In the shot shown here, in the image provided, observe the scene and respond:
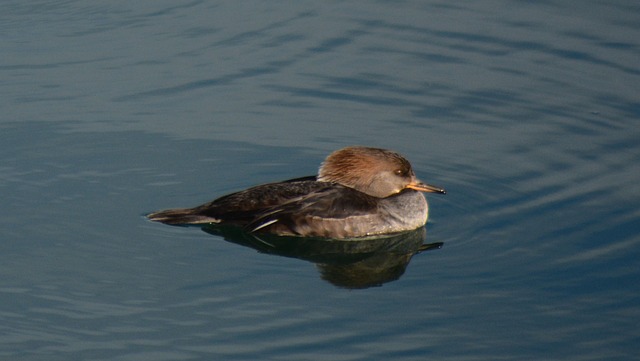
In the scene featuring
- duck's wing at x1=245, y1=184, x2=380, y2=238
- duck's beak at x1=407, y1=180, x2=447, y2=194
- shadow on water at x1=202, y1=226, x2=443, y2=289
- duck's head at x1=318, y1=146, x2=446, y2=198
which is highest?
duck's head at x1=318, y1=146, x2=446, y2=198

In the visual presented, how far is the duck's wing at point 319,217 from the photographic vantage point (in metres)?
12.1

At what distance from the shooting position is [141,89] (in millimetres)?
14812

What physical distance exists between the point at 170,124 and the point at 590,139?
4.46m

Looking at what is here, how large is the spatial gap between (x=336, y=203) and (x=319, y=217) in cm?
22

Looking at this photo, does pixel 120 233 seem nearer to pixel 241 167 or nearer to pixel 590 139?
pixel 241 167

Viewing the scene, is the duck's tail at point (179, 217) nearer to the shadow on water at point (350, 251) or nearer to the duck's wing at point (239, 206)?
the duck's wing at point (239, 206)

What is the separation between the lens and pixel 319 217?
39.9ft

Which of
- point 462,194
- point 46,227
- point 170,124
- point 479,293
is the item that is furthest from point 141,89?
point 479,293

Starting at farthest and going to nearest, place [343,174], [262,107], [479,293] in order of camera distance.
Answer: [262,107], [343,174], [479,293]

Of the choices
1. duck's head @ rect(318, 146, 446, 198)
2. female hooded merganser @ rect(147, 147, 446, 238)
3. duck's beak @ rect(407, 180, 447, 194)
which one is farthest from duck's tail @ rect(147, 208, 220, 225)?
duck's beak @ rect(407, 180, 447, 194)

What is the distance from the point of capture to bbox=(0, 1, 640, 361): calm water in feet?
33.0

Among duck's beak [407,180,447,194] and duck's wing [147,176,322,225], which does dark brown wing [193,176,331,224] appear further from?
duck's beak [407,180,447,194]

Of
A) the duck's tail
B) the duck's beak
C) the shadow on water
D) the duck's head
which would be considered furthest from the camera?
the duck's head

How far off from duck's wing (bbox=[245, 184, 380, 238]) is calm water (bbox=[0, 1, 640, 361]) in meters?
0.31
